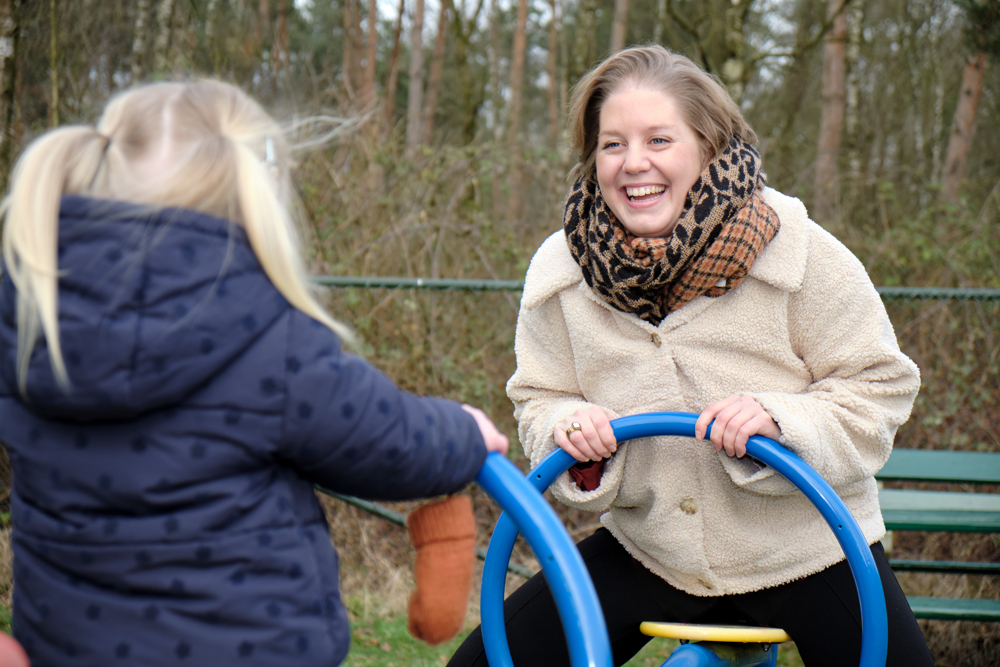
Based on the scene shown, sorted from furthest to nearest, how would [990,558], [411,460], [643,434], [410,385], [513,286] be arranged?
[410,385], [990,558], [513,286], [643,434], [411,460]

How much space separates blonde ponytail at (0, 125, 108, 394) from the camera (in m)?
1.08

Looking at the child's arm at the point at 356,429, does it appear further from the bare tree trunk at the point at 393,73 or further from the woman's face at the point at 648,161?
the bare tree trunk at the point at 393,73

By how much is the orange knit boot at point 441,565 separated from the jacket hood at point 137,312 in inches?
17.5

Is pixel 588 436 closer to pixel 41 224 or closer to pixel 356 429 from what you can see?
pixel 356 429

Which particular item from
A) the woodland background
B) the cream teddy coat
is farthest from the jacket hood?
the cream teddy coat

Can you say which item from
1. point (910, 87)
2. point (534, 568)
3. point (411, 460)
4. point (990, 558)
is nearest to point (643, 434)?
point (411, 460)

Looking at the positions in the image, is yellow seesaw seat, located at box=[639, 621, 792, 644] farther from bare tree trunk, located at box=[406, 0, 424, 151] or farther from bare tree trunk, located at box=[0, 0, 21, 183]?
bare tree trunk, located at box=[406, 0, 424, 151]

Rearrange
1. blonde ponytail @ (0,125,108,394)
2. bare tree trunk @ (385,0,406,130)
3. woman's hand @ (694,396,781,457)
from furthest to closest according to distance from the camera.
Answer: bare tree trunk @ (385,0,406,130)
woman's hand @ (694,396,781,457)
blonde ponytail @ (0,125,108,394)

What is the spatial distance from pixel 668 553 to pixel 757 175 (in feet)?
2.87

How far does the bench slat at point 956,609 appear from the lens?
2760 mm

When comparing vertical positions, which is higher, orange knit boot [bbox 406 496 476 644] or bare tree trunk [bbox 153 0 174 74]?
bare tree trunk [bbox 153 0 174 74]

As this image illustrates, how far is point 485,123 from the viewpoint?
1852 cm

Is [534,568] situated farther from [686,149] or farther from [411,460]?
[411,460]

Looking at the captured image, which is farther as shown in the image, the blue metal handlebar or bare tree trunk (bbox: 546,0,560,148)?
bare tree trunk (bbox: 546,0,560,148)
